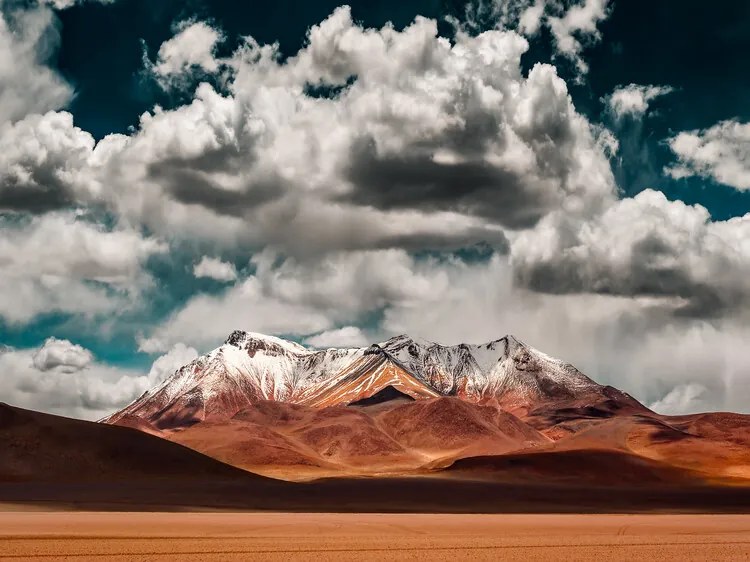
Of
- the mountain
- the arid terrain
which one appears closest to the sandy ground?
the arid terrain

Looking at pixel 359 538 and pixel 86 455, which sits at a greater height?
pixel 86 455

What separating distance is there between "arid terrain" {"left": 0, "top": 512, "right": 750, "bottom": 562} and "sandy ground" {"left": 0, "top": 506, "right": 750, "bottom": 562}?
60mm

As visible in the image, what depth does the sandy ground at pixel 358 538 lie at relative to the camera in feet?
136

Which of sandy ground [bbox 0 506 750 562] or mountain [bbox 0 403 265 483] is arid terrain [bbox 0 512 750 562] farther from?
mountain [bbox 0 403 265 483]

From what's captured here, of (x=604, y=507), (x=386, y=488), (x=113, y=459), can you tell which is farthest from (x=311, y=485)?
(x=604, y=507)

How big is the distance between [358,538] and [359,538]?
0.06 meters

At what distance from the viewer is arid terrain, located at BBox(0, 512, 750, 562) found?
41.3 metres

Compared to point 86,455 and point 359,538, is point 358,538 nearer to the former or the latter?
point 359,538

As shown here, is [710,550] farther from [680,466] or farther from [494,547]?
[680,466]

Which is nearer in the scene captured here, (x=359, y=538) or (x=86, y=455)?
(x=359, y=538)

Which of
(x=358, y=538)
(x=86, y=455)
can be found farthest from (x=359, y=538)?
(x=86, y=455)

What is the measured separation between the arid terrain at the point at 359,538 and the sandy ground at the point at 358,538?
0.06m

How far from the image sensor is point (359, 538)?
5100cm

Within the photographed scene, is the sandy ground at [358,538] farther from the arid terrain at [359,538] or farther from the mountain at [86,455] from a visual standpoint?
the mountain at [86,455]
